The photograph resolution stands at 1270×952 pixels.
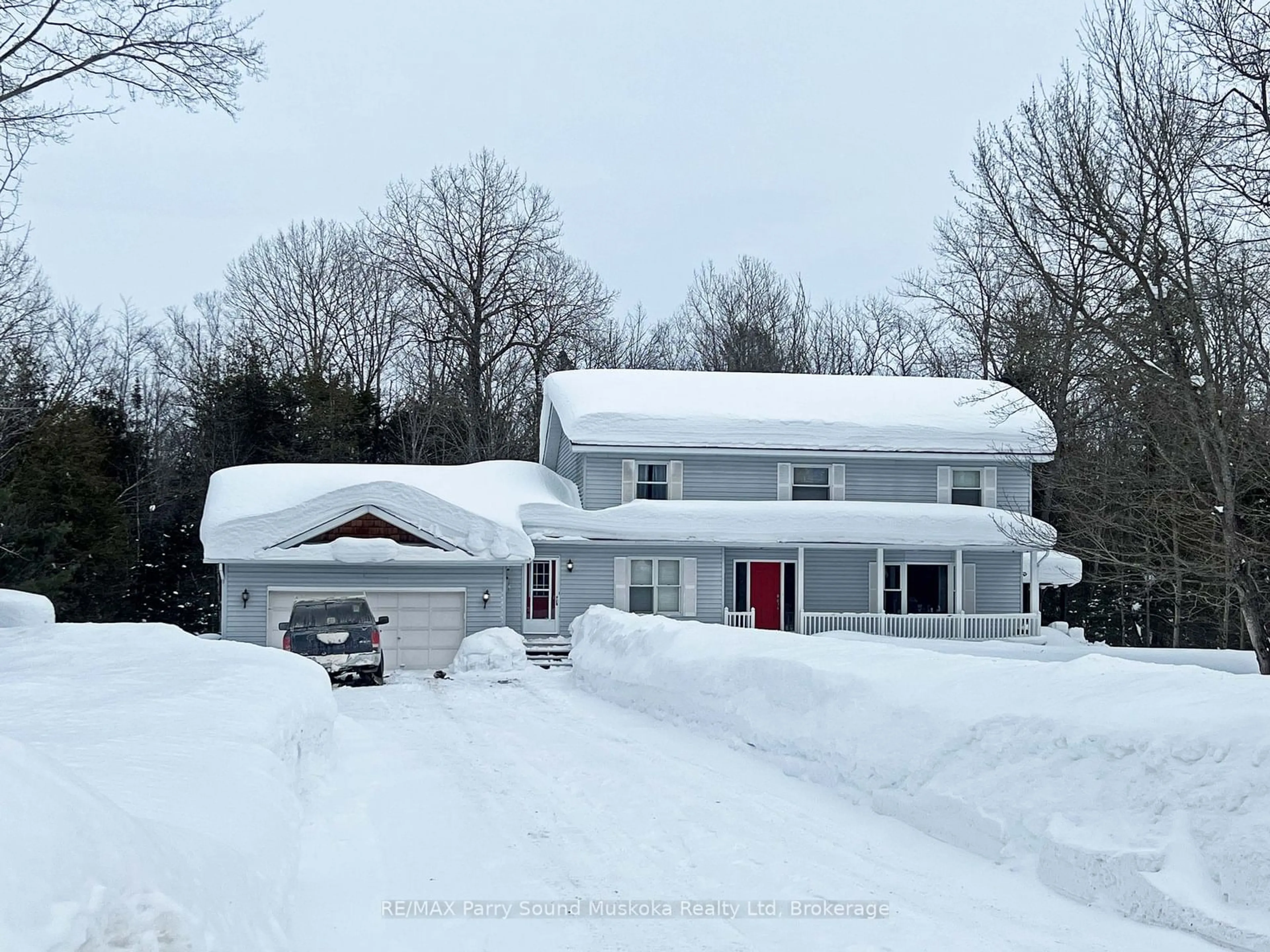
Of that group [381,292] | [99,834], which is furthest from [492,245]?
[99,834]

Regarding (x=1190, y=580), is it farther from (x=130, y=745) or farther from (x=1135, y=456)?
(x=130, y=745)

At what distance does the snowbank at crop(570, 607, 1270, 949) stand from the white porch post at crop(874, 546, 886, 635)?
51.5ft

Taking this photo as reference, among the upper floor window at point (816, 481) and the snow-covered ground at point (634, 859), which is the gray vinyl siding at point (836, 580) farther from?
the snow-covered ground at point (634, 859)

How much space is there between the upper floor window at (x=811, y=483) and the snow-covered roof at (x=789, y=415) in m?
0.89

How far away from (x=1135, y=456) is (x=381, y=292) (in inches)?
1200

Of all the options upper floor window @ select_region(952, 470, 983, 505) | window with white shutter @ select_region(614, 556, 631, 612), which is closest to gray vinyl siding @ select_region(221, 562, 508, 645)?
window with white shutter @ select_region(614, 556, 631, 612)

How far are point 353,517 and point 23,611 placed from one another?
6.99 metres

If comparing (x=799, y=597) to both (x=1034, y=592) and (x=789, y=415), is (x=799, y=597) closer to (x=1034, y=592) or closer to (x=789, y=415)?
(x=789, y=415)

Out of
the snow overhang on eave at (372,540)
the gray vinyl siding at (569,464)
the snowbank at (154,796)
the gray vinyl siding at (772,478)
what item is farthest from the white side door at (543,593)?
the snowbank at (154,796)

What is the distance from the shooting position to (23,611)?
20234 mm

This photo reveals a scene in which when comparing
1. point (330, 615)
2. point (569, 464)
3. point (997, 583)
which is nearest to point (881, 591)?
point (997, 583)

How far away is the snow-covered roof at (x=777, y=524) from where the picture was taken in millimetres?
27516

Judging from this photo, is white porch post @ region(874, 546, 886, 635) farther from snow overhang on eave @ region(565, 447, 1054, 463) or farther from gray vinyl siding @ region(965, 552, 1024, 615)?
gray vinyl siding @ region(965, 552, 1024, 615)

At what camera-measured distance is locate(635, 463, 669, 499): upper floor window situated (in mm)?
29234
